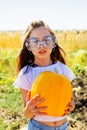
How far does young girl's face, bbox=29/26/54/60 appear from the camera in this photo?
3114mm

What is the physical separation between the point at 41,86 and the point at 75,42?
10158 millimetres

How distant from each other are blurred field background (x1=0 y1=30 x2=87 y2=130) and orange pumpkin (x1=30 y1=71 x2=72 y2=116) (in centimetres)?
82

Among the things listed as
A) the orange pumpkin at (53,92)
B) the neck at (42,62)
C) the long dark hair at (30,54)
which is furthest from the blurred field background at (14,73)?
the orange pumpkin at (53,92)

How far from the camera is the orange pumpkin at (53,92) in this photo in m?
2.77

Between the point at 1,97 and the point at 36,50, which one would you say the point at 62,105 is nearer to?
the point at 36,50

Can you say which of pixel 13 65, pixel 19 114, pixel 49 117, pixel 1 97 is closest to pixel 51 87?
pixel 49 117

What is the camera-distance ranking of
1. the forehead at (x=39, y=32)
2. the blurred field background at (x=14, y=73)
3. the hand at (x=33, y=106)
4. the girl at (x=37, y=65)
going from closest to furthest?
the hand at (x=33, y=106) → the girl at (x=37, y=65) → the forehead at (x=39, y=32) → the blurred field background at (x=14, y=73)

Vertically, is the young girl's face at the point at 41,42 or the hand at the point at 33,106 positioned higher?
the young girl's face at the point at 41,42

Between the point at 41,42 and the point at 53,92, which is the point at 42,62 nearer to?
the point at 41,42

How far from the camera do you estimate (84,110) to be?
19.8ft

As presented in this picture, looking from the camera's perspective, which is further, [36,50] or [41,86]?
[36,50]

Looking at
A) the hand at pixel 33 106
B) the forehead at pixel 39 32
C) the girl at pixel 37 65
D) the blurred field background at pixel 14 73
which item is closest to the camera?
the hand at pixel 33 106

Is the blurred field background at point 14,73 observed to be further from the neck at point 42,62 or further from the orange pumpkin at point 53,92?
the orange pumpkin at point 53,92

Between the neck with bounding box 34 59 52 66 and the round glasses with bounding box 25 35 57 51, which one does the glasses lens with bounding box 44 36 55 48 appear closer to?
the round glasses with bounding box 25 35 57 51
